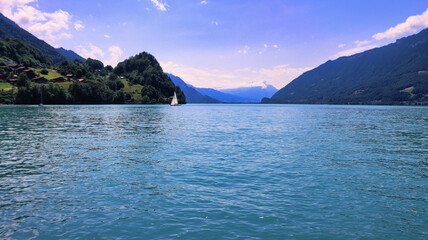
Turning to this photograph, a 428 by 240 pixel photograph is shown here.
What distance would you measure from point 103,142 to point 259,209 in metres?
33.5

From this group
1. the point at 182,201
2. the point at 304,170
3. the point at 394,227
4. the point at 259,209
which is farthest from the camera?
the point at 304,170

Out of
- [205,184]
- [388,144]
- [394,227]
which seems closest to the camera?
[394,227]

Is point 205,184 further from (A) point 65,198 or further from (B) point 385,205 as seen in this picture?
(B) point 385,205

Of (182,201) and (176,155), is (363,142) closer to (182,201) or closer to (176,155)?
(176,155)

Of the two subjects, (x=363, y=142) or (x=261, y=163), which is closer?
(x=261, y=163)

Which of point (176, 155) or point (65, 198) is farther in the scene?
point (176, 155)

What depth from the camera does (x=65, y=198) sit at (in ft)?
57.1

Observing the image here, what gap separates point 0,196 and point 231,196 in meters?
15.6

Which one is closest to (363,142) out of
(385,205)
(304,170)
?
(304,170)

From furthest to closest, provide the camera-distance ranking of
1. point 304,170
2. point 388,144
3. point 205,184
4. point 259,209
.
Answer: point 388,144 < point 304,170 < point 205,184 < point 259,209

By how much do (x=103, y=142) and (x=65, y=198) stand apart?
25.8m

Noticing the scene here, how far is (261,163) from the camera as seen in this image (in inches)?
1095

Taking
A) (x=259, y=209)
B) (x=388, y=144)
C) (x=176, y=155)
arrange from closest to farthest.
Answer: (x=259, y=209)
(x=176, y=155)
(x=388, y=144)

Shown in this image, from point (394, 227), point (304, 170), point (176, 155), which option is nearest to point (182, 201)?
point (394, 227)
